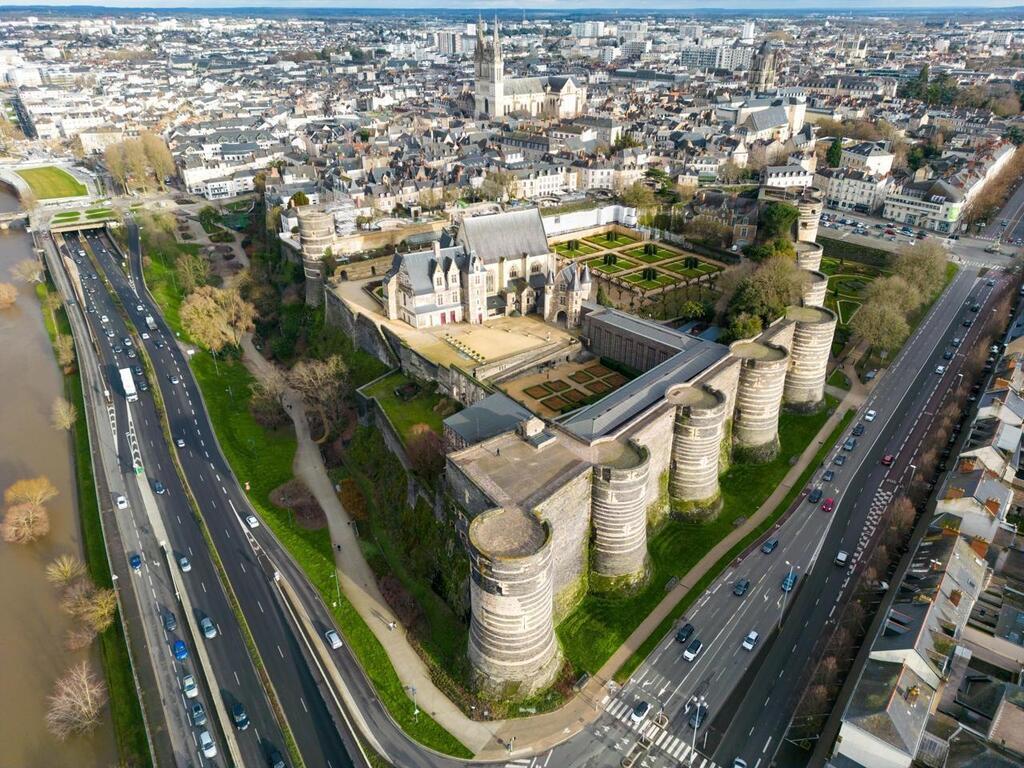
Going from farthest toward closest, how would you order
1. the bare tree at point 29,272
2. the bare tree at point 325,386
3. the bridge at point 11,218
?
the bridge at point 11,218 < the bare tree at point 29,272 < the bare tree at point 325,386

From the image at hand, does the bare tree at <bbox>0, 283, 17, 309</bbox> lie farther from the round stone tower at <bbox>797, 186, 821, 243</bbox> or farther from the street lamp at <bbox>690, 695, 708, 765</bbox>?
the round stone tower at <bbox>797, 186, 821, 243</bbox>

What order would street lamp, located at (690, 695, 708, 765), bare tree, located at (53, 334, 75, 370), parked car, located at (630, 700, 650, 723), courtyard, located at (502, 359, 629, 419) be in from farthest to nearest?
bare tree, located at (53, 334, 75, 370)
courtyard, located at (502, 359, 629, 419)
parked car, located at (630, 700, 650, 723)
street lamp, located at (690, 695, 708, 765)

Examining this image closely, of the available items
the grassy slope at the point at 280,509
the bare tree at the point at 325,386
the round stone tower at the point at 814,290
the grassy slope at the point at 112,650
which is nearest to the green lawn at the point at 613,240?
the round stone tower at the point at 814,290

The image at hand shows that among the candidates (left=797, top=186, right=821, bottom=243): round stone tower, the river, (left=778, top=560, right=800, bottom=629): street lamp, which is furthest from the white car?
(left=797, top=186, right=821, bottom=243): round stone tower

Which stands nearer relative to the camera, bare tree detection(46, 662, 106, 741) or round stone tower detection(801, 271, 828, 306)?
bare tree detection(46, 662, 106, 741)

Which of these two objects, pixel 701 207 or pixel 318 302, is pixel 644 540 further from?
pixel 701 207

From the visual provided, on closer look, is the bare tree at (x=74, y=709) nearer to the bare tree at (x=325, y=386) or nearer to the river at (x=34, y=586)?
the river at (x=34, y=586)

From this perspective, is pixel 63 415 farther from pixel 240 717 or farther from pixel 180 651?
pixel 240 717

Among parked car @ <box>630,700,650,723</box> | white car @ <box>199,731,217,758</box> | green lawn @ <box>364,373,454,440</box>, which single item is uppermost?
green lawn @ <box>364,373,454,440</box>
